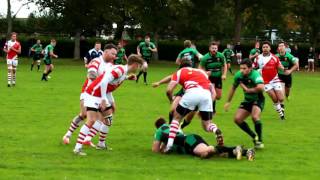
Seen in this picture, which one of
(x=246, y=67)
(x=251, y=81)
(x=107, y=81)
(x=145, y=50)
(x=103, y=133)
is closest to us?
(x=107, y=81)

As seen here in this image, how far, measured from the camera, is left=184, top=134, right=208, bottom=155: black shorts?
432 inches

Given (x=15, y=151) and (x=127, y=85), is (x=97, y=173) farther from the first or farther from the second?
(x=127, y=85)

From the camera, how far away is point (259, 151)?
466 inches

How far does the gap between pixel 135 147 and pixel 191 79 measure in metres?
1.83

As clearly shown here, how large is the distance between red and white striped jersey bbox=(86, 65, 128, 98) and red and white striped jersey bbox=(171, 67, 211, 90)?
1055mm

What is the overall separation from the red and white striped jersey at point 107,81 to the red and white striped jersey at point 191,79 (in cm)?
106

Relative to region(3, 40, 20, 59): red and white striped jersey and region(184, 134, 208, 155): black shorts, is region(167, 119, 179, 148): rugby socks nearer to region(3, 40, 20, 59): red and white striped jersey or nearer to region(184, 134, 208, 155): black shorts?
region(184, 134, 208, 155): black shorts

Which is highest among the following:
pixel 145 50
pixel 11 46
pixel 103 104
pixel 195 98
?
pixel 195 98

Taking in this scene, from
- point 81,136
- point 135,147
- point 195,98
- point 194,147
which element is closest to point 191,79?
point 195,98

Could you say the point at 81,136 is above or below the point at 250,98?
below

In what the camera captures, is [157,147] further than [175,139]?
Yes

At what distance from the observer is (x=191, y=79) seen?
37.4ft

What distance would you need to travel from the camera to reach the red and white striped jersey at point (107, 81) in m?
10.8

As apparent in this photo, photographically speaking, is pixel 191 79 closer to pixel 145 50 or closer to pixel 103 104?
pixel 103 104
